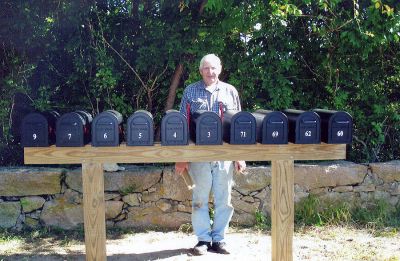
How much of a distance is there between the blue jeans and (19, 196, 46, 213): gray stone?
182cm

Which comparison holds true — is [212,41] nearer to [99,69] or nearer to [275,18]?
[275,18]

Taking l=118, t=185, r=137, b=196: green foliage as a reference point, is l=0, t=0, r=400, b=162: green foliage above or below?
above

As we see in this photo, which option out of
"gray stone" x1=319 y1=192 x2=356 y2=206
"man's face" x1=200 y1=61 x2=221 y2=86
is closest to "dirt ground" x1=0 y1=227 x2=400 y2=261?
"gray stone" x1=319 y1=192 x2=356 y2=206

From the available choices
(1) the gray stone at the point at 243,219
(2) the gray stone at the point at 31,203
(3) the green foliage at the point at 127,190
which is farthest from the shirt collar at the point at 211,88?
(2) the gray stone at the point at 31,203

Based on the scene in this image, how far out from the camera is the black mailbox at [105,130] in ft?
10.8

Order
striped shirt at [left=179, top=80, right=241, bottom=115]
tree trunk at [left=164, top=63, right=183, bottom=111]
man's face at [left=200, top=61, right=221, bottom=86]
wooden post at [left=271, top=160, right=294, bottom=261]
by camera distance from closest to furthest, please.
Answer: wooden post at [left=271, top=160, right=294, bottom=261], man's face at [left=200, top=61, right=221, bottom=86], striped shirt at [left=179, top=80, right=241, bottom=115], tree trunk at [left=164, top=63, right=183, bottom=111]

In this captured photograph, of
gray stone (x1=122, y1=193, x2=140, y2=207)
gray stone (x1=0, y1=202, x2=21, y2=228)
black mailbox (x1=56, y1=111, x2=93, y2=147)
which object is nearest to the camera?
black mailbox (x1=56, y1=111, x2=93, y2=147)

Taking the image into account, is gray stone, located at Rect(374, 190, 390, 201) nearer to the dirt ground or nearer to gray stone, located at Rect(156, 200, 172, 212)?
the dirt ground

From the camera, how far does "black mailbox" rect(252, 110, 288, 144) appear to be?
133 inches

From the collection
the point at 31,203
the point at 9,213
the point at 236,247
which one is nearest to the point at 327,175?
the point at 236,247

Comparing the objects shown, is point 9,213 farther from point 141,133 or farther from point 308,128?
point 308,128

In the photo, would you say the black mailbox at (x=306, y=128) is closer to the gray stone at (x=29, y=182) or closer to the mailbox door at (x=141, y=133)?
the mailbox door at (x=141, y=133)

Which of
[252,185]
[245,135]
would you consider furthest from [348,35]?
[245,135]

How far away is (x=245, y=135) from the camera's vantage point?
3385 millimetres
